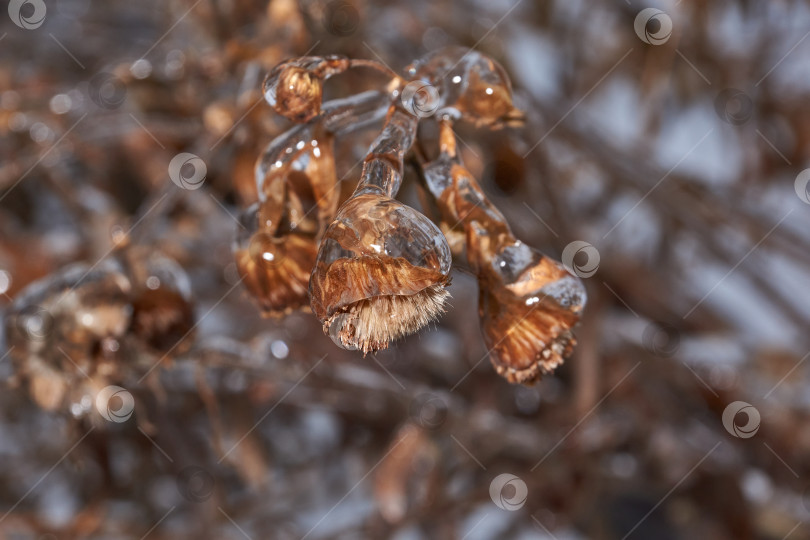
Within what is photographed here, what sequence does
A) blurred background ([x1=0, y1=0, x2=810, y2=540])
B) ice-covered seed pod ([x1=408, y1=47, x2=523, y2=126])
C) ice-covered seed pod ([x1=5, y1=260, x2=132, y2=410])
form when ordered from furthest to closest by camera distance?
blurred background ([x1=0, y1=0, x2=810, y2=540]) → ice-covered seed pod ([x1=5, y1=260, x2=132, y2=410]) → ice-covered seed pod ([x1=408, y1=47, x2=523, y2=126])

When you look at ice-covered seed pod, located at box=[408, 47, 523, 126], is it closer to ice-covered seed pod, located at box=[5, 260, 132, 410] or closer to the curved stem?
Answer: the curved stem

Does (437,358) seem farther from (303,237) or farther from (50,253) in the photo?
(303,237)

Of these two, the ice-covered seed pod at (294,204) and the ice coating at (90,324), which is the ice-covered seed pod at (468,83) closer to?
the ice-covered seed pod at (294,204)

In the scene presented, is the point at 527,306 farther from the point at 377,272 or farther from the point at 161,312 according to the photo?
the point at 161,312

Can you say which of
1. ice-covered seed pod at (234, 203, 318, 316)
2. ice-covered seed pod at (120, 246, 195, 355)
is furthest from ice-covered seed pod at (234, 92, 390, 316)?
ice-covered seed pod at (120, 246, 195, 355)

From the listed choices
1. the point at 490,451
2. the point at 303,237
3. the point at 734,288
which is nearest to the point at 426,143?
the point at 303,237

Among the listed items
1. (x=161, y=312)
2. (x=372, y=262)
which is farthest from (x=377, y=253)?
(x=161, y=312)

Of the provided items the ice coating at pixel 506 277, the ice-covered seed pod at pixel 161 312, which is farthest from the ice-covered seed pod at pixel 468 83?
the ice-covered seed pod at pixel 161 312
